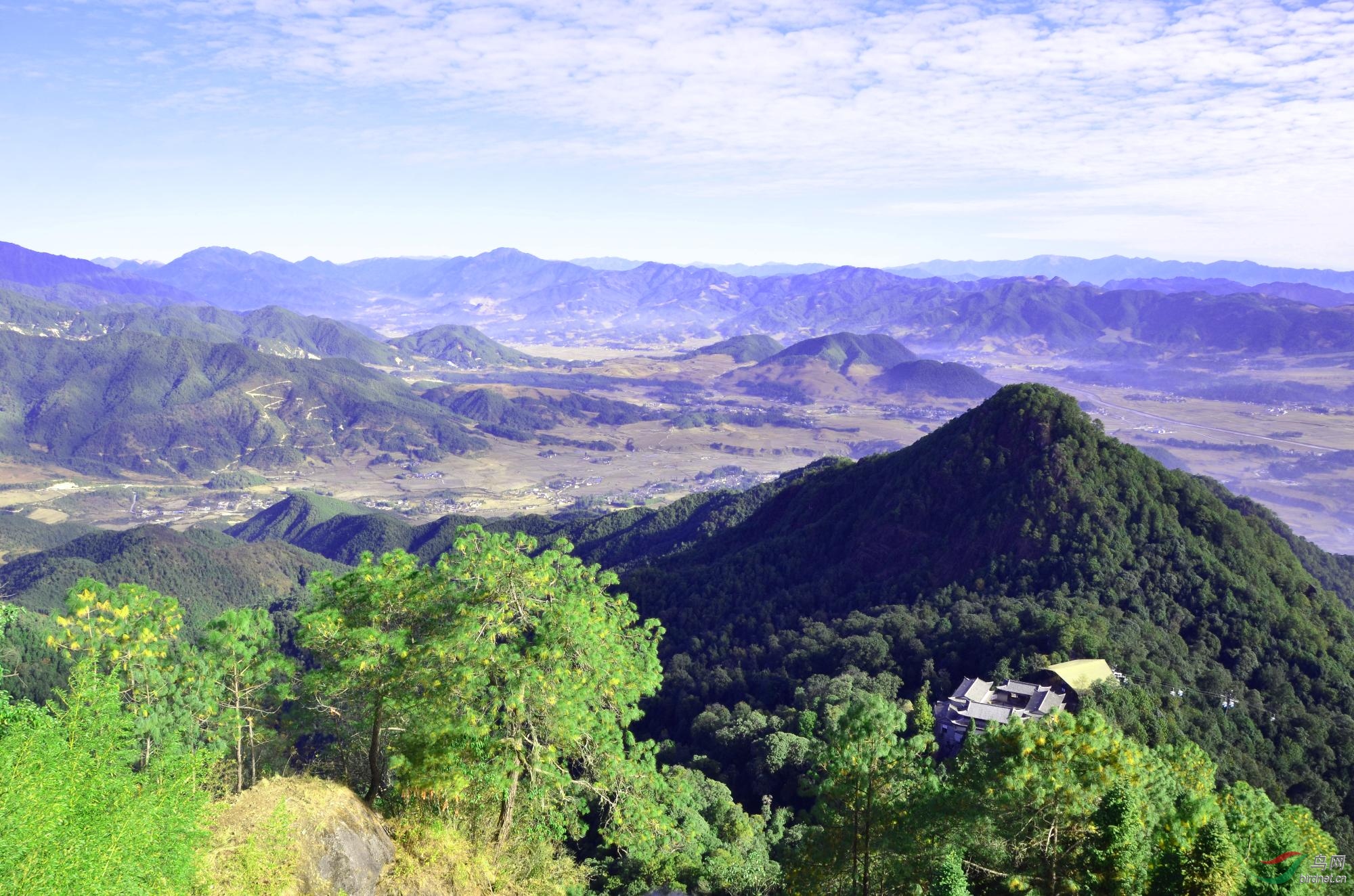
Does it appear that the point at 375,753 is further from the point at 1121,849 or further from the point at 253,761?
the point at 1121,849

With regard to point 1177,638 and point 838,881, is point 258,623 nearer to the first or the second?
point 838,881

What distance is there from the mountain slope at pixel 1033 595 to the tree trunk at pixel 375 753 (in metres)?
45.2

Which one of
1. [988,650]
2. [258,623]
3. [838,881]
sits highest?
[258,623]

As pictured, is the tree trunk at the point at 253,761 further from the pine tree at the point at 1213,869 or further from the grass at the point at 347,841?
the pine tree at the point at 1213,869

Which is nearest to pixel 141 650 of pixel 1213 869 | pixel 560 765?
pixel 560 765

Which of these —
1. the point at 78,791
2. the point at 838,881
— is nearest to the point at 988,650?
the point at 838,881

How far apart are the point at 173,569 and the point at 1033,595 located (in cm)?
16314

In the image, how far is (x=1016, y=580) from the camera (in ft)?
265

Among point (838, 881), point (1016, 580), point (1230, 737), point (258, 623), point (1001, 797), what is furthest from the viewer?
point (1016, 580)

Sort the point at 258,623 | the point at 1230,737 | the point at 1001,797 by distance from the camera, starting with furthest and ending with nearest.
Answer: the point at 1230,737, the point at 258,623, the point at 1001,797

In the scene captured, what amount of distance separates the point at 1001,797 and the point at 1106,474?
70.6 meters

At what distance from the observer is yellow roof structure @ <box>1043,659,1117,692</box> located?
5681 cm

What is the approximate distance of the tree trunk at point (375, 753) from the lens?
26078 mm

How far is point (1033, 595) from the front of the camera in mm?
77625
